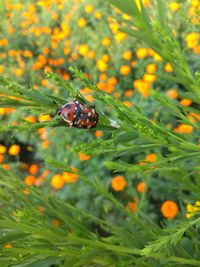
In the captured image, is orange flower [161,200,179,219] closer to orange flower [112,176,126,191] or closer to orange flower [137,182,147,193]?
orange flower [137,182,147,193]

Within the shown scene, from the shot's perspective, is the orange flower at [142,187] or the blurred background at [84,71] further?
the blurred background at [84,71]

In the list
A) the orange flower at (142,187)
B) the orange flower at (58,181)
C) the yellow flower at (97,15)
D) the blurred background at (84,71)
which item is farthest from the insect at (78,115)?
the yellow flower at (97,15)

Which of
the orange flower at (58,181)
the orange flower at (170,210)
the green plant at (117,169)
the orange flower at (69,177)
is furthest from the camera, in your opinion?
the orange flower at (58,181)

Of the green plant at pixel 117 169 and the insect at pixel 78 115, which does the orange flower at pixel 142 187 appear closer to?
the green plant at pixel 117 169

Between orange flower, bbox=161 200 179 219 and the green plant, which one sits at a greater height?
the green plant

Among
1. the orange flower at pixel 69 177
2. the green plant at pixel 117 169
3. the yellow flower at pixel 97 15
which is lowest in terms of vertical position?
the orange flower at pixel 69 177

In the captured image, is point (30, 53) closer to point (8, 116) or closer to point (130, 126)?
point (8, 116)

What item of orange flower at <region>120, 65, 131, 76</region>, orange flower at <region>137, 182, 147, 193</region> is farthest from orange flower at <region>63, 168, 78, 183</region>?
orange flower at <region>120, 65, 131, 76</region>

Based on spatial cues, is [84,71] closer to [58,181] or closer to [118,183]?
[58,181]

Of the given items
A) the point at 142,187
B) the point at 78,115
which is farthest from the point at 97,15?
the point at 78,115
